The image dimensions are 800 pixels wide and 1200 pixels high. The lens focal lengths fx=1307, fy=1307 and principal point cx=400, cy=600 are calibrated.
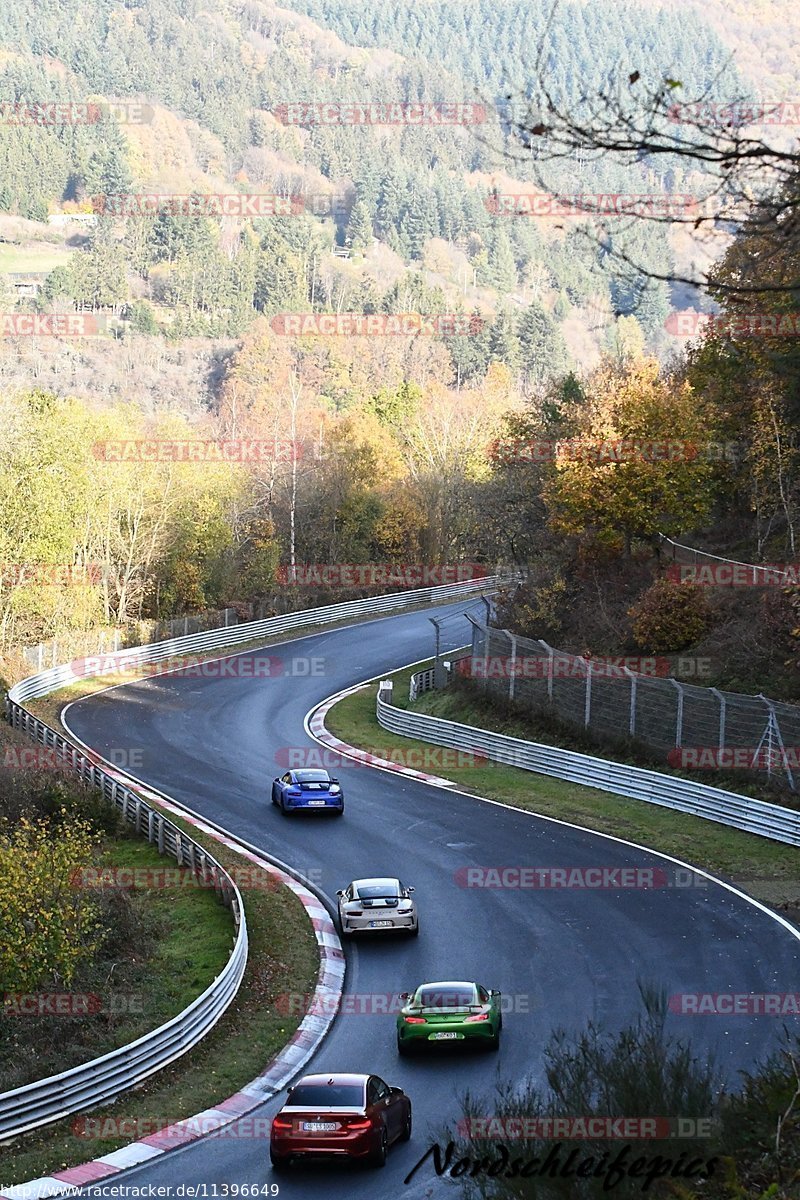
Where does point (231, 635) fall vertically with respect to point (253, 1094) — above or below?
above

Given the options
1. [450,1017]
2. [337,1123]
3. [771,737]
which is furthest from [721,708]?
[337,1123]

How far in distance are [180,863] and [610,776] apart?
12.0 m

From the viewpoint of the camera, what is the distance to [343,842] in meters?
31.6

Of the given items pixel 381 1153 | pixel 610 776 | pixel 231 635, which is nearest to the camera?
pixel 381 1153

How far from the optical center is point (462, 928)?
80.8 feet

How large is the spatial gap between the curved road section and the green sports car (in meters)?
0.33

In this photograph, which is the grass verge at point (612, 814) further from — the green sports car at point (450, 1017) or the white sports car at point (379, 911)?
the green sports car at point (450, 1017)

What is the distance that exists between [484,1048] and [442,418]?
73288 mm

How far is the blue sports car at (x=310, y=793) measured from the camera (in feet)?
111

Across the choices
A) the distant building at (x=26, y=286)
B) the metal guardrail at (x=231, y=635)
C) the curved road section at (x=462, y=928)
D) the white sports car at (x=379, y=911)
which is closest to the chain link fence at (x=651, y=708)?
the curved road section at (x=462, y=928)

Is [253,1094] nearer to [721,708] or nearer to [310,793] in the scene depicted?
[310,793]

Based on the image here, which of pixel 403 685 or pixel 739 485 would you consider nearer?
pixel 739 485

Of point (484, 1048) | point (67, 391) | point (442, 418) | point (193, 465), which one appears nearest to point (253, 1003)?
point (484, 1048)

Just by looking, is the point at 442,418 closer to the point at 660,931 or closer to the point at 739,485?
the point at 739,485
